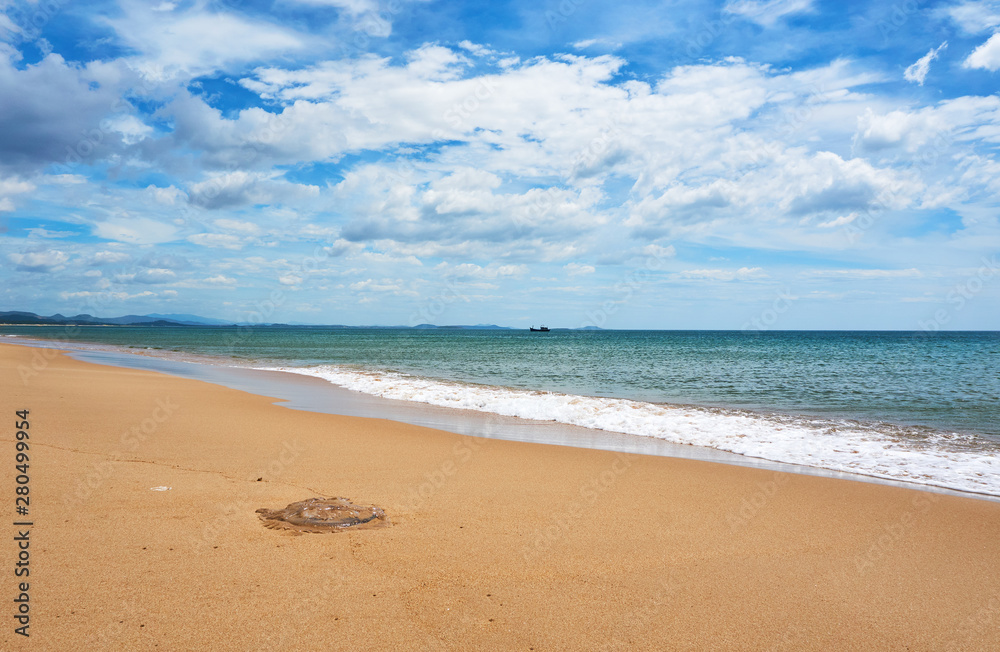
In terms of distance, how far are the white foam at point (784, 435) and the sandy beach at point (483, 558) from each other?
1.88m

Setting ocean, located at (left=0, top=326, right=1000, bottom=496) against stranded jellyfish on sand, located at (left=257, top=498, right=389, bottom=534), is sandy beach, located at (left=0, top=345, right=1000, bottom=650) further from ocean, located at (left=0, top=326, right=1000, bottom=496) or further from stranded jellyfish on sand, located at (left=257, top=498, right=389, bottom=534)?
ocean, located at (left=0, top=326, right=1000, bottom=496)

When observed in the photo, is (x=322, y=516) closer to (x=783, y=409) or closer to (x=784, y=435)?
(x=784, y=435)

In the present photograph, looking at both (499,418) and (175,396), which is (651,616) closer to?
(499,418)

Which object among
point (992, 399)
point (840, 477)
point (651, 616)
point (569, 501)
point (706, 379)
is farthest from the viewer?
point (706, 379)

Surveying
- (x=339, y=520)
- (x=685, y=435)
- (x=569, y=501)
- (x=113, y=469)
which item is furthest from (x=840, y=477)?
(x=113, y=469)

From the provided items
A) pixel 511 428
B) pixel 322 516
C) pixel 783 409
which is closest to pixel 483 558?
pixel 322 516

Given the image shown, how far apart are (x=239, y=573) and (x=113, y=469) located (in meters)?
4.01

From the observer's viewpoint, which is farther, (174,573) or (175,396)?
(175,396)

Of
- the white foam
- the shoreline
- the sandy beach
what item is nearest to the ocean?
the white foam

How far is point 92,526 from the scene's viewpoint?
5.18 meters

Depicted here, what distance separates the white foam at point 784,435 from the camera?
972cm

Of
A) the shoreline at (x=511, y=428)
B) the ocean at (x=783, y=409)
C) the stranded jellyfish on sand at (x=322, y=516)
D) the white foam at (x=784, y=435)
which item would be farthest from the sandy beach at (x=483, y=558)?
the ocean at (x=783, y=409)

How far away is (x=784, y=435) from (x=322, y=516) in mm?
11165

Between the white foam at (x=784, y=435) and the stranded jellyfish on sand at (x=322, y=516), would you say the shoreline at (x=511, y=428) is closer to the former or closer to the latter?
the white foam at (x=784, y=435)
